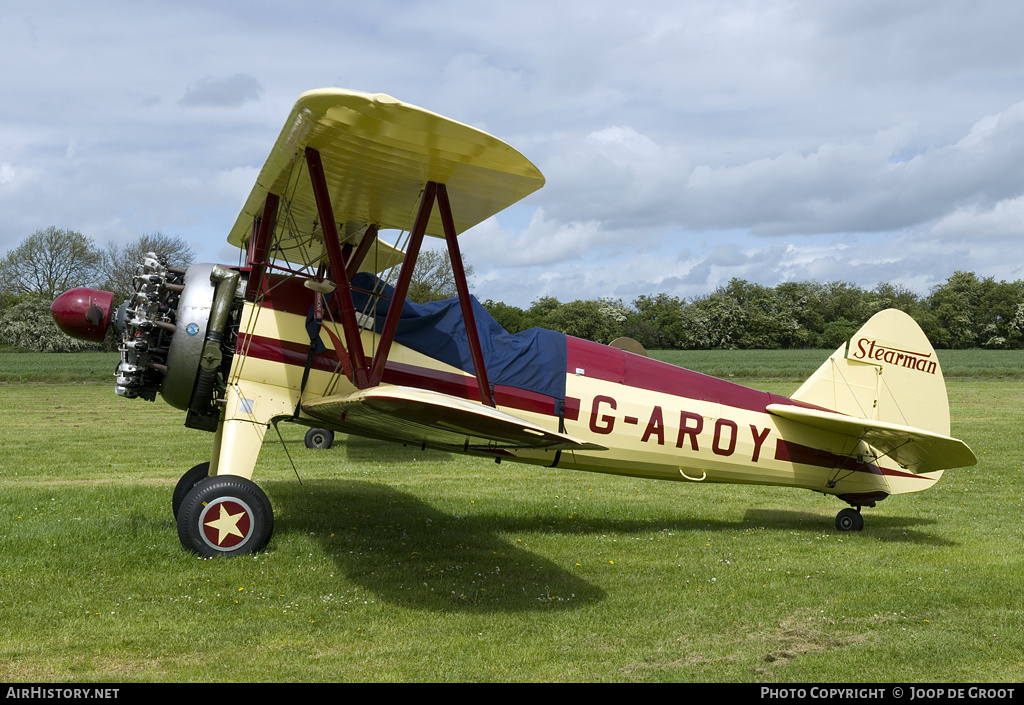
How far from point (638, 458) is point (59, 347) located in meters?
49.3

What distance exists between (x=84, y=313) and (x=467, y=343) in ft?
10.5

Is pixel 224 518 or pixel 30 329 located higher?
pixel 224 518

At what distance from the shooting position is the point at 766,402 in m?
7.58

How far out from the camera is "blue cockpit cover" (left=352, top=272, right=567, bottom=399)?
668cm

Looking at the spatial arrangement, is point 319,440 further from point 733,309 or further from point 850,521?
point 733,309

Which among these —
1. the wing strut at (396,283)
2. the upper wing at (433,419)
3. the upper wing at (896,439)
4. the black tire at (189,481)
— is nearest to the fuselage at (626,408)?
the upper wing at (896,439)

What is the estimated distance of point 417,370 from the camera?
6590 mm

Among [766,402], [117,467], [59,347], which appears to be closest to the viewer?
[766,402]

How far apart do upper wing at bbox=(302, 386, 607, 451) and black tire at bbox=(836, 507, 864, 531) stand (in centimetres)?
384

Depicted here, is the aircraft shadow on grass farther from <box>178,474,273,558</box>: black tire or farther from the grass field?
<box>178,474,273,558</box>: black tire

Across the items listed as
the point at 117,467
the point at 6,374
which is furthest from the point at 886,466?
the point at 6,374

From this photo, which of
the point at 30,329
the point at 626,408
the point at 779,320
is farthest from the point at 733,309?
the point at 626,408

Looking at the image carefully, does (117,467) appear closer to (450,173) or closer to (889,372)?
(450,173)

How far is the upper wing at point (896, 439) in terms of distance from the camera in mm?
6734
